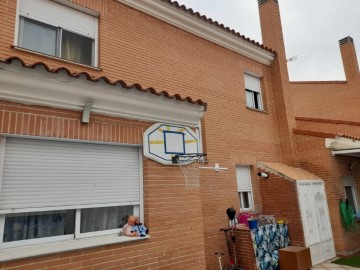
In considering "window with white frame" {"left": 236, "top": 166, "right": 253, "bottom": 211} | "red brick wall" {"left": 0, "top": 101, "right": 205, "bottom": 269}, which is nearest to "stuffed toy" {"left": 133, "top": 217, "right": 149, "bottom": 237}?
"red brick wall" {"left": 0, "top": 101, "right": 205, "bottom": 269}

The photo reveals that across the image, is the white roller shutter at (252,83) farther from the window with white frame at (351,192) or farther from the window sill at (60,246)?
the window sill at (60,246)

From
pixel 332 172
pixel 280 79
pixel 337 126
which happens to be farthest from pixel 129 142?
pixel 337 126

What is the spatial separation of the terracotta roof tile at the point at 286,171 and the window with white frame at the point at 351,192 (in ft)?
6.13

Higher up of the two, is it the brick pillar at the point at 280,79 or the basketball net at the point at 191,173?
the brick pillar at the point at 280,79

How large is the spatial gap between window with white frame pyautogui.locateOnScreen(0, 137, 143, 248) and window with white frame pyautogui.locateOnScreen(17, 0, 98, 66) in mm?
3161

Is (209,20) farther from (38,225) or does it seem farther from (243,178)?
(38,225)

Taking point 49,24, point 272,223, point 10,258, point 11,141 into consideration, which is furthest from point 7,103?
point 272,223

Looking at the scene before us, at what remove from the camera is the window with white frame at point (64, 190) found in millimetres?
3781

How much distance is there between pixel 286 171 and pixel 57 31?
26.5ft

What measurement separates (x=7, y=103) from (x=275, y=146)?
31.4 feet

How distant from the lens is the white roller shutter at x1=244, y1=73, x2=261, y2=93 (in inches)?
435

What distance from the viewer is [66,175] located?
13.8 feet

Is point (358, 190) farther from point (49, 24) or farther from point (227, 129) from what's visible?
point (49, 24)

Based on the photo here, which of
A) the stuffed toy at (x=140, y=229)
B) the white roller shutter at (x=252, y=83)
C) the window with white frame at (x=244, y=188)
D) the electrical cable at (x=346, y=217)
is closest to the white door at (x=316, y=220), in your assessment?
the electrical cable at (x=346, y=217)
